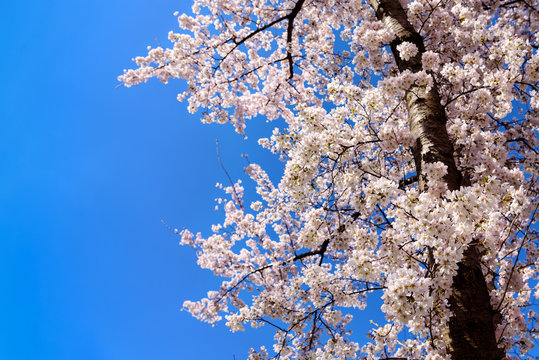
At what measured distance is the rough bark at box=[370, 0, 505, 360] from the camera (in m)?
3.22

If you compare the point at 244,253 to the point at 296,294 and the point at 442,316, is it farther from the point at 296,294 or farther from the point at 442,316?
the point at 442,316

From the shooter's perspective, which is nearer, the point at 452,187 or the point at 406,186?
the point at 452,187

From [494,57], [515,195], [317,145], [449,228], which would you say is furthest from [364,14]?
[449,228]

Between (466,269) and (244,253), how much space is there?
6.25 m

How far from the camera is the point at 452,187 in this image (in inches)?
157

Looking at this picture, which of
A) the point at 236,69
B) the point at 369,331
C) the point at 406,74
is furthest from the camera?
the point at 236,69

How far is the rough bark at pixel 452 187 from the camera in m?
3.22

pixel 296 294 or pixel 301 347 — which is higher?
pixel 296 294

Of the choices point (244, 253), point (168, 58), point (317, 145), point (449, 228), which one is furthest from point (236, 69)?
point (449, 228)

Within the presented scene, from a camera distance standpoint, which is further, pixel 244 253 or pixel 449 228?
pixel 244 253

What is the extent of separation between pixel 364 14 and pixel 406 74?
13.6 ft

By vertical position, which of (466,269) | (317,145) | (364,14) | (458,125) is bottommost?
(466,269)

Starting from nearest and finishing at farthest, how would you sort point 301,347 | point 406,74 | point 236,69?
point 406,74, point 301,347, point 236,69

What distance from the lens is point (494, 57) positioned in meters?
5.39
